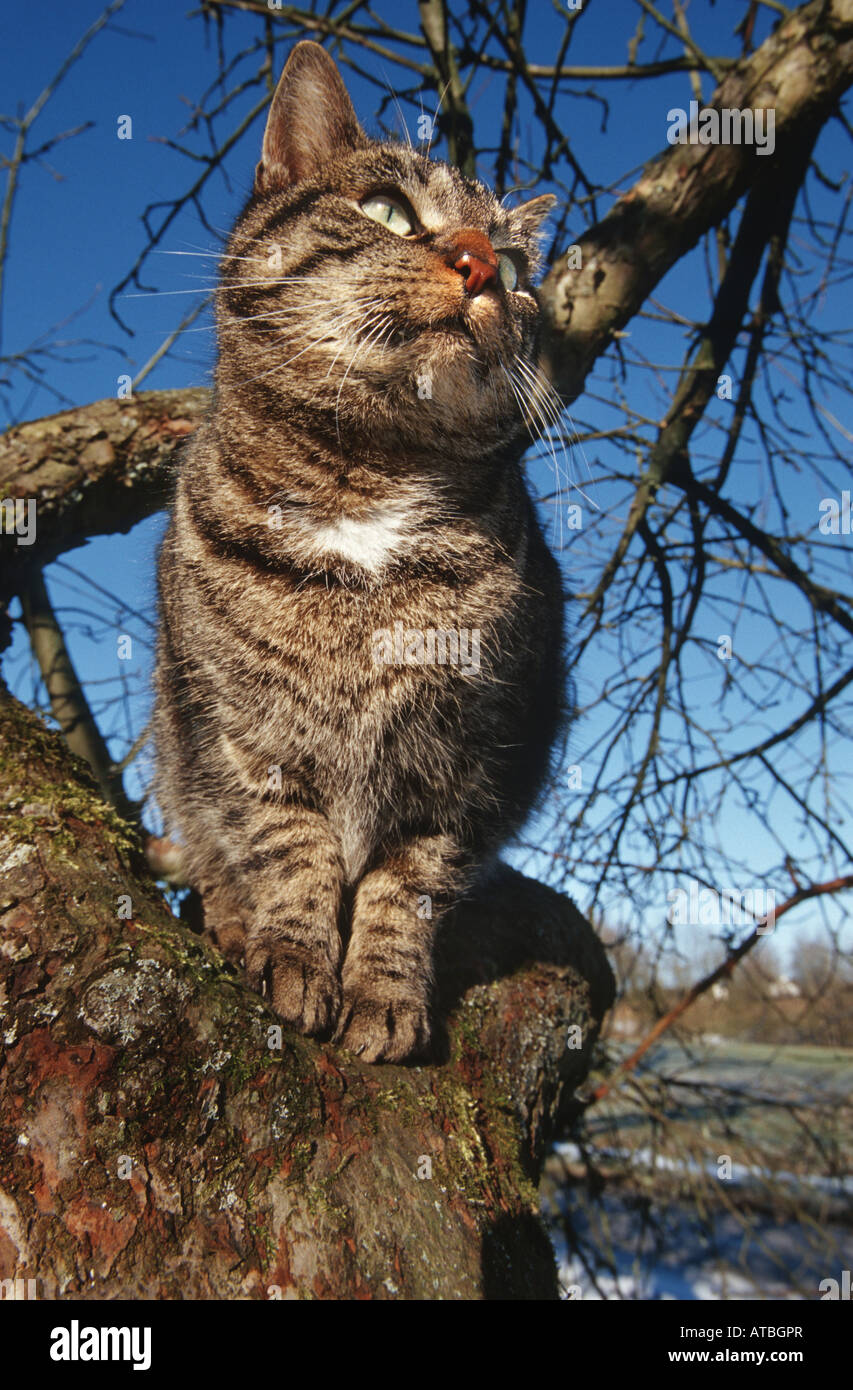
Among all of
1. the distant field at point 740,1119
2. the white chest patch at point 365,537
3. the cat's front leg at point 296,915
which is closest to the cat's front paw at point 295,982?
the cat's front leg at point 296,915

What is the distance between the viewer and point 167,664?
2240mm

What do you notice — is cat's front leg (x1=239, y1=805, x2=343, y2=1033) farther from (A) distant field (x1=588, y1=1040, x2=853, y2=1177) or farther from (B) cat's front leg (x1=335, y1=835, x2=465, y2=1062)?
(A) distant field (x1=588, y1=1040, x2=853, y2=1177)

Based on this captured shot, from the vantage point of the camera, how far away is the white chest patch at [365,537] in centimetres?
195

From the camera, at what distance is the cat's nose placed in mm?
1860

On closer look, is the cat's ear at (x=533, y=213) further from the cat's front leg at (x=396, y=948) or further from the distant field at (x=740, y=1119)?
the distant field at (x=740, y=1119)

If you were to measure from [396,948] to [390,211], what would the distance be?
68.6 inches

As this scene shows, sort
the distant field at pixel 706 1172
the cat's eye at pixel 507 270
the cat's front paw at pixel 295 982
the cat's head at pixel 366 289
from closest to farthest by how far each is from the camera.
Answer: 1. the cat's front paw at pixel 295 982
2. the cat's head at pixel 366 289
3. the cat's eye at pixel 507 270
4. the distant field at pixel 706 1172

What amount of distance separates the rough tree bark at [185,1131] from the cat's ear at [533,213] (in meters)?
1.96

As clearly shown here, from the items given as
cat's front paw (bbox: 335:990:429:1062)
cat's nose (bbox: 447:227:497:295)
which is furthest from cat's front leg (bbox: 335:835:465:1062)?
cat's nose (bbox: 447:227:497:295)

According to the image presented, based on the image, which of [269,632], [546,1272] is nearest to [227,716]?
[269,632]

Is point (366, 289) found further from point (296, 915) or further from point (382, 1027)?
point (382, 1027)

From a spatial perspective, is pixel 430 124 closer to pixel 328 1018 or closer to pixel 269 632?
pixel 269 632

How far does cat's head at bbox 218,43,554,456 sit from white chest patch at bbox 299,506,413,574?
0.58 feet
